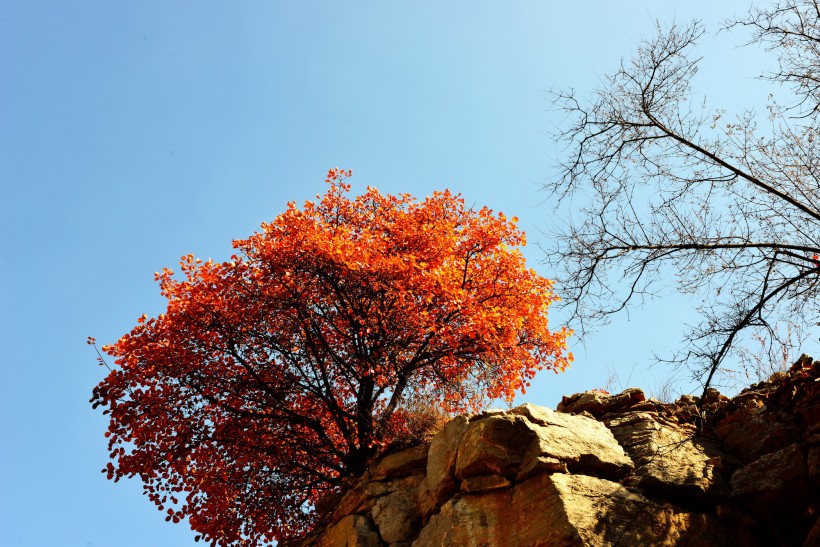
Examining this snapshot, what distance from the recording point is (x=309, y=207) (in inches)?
640

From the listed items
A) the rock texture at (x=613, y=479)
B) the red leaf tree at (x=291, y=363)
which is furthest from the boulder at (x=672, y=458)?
the red leaf tree at (x=291, y=363)

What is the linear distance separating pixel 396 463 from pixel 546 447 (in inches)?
141

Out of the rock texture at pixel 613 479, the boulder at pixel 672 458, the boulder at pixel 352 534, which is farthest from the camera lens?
the boulder at pixel 352 534

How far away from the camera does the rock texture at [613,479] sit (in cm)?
953

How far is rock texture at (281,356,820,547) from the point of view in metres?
9.53

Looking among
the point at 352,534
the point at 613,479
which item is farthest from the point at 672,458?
the point at 352,534

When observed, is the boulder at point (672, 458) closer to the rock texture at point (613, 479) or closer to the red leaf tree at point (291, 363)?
the rock texture at point (613, 479)

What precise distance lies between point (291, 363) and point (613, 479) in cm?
728

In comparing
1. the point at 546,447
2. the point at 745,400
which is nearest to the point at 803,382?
the point at 745,400

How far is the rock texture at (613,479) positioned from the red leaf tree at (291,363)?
2.18 metres

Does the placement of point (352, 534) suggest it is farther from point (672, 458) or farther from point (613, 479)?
point (672, 458)

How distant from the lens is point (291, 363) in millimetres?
14906

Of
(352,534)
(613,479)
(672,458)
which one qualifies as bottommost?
(352,534)

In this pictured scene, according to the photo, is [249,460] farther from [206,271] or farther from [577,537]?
[577,537]
